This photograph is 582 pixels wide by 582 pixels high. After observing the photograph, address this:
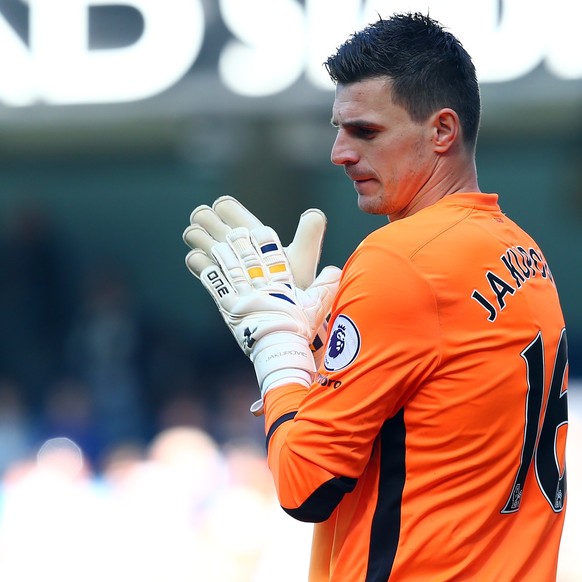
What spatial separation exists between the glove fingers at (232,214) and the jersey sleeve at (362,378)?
0.43 metres

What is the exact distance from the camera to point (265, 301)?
1.74 meters

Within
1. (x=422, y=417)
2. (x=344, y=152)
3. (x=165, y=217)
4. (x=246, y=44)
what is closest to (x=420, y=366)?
(x=422, y=417)

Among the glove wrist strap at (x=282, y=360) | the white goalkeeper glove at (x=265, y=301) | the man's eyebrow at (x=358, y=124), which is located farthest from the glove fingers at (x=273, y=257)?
the man's eyebrow at (x=358, y=124)

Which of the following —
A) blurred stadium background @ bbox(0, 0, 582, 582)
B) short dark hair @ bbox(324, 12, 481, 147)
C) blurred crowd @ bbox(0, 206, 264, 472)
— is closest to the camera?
short dark hair @ bbox(324, 12, 481, 147)

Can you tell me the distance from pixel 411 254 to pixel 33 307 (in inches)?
252

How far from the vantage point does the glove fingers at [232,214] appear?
6.15ft

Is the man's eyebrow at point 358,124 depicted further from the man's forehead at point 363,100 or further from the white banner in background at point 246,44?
the white banner in background at point 246,44

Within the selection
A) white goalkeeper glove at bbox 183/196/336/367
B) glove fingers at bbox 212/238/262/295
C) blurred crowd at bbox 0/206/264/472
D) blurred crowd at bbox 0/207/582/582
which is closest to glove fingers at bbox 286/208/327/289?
white goalkeeper glove at bbox 183/196/336/367

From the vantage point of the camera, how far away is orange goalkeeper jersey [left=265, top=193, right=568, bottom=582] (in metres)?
1.45

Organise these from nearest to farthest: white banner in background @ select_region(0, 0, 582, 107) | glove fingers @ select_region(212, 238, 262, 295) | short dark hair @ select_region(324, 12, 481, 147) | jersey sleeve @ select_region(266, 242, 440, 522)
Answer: jersey sleeve @ select_region(266, 242, 440, 522), short dark hair @ select_region(324, 12, 481, 147), glove fingers @ select_region(212, 238, 262, 295), white banner in background @ select_region(0, 0, 582, 107)

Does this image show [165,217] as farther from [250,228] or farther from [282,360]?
[282,360]

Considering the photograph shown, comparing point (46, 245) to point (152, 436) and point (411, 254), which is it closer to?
point (152, 436)

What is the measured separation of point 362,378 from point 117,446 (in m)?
4.97

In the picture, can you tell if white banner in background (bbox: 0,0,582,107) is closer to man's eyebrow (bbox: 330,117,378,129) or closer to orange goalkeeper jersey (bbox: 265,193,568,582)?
man's eyebrow (bbox: 330,117,378,129)
